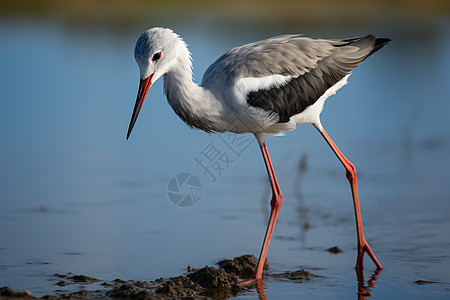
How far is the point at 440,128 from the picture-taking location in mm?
11688

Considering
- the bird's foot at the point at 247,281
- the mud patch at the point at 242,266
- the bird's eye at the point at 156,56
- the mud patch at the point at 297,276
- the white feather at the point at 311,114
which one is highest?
the bird's eye at the point at 156,56

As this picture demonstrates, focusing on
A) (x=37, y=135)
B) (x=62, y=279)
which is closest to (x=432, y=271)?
(x=62, y=279)

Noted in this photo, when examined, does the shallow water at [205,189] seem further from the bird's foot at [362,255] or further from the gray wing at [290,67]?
the gray wing at [290,67]

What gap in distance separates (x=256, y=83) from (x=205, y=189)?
2.48 metres

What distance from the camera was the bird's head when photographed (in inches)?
240

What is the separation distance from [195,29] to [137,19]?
9.88 feet

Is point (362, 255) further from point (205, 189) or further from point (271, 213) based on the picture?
point (205, 189)

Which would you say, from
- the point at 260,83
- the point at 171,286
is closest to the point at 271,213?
the point at 260,83

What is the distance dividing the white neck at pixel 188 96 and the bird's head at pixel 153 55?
0.10 metres

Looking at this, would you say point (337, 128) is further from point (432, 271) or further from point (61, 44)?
point (61, 44)

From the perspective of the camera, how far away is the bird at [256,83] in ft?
20.3

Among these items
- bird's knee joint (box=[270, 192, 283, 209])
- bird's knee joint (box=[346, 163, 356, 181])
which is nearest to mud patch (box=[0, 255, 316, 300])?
bird's knee joint (box=[270, 192, 283, 209])

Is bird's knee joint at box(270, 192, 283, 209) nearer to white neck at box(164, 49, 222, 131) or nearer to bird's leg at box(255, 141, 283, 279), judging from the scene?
bird's leg at box(255, 141, 283, 279)

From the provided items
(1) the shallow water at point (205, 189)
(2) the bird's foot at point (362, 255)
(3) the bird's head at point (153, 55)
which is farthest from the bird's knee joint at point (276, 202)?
(3) the bird's head at point (153, 55)
